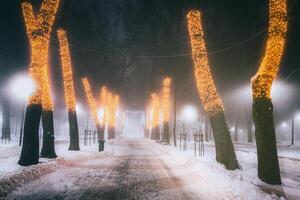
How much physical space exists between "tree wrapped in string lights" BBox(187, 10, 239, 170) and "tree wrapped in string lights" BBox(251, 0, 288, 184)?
8.75 ft

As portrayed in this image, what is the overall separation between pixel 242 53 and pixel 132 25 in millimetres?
13963

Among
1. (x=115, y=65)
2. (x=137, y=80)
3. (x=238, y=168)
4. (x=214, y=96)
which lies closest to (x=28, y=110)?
(x=214, y=96)

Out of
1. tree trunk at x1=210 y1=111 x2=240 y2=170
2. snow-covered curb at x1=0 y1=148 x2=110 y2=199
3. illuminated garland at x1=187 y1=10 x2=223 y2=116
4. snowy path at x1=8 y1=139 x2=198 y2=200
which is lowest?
snowy path at x1=8 y1=139 x2=198 y2=200

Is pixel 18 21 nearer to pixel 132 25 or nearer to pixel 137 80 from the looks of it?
pixel 132 25

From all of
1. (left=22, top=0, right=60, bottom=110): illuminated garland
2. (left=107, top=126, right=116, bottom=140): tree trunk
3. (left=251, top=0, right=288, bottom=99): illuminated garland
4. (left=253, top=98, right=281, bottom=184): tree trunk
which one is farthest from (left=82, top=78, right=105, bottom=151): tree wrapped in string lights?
(left=251, top=0, right=288, bottom=99): illuminated garland

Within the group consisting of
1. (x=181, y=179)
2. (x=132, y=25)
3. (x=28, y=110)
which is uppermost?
(x=132, y=25)

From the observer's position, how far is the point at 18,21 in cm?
1992

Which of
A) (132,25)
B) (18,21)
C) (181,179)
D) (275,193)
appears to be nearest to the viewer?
(275,193)

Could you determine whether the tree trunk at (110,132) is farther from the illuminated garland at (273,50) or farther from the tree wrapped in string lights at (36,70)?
the illuminated garland at (273,50)

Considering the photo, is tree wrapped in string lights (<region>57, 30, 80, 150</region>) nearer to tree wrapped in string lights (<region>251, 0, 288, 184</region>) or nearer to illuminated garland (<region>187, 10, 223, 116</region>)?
illuminated garland (<region>187, 10, 223, 116</region>)

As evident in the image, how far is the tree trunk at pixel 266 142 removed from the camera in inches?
365

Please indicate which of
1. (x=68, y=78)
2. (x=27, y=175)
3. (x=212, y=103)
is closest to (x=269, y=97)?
(x=212, y=103)

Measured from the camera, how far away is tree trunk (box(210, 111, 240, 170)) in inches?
477

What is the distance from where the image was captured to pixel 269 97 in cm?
947
